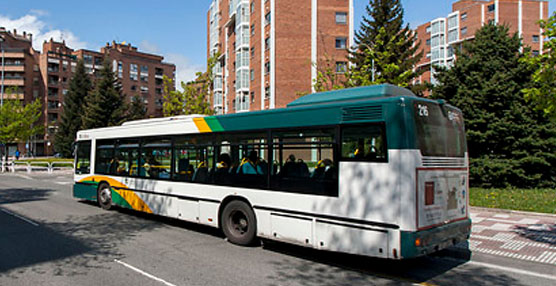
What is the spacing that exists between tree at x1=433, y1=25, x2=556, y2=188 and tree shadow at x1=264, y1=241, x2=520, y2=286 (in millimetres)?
13106

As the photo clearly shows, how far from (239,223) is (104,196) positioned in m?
6.26

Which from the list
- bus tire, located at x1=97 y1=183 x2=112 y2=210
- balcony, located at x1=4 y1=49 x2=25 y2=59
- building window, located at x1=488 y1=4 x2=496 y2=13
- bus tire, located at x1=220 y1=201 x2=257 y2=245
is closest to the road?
bus tire, located at x1=220 y1=201 x2=257 y2=245

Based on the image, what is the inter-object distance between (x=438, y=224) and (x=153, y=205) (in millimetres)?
7010

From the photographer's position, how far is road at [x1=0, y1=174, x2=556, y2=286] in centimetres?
569

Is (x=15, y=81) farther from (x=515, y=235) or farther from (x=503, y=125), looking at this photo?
(x=515, y=235)

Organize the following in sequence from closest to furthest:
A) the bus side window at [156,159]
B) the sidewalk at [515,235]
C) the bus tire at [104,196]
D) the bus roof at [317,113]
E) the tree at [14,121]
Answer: the bus roof at [317,113] → the sidewalk at [515,235] → the bus side window at [156,159] → the bus tire at [104,196] → the tree at [14,121]

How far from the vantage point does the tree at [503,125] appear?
1786cm

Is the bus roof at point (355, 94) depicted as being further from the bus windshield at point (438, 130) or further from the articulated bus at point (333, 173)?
the bus windshield at point (438, 130)

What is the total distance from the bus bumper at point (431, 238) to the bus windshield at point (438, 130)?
1141 mm

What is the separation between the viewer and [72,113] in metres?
56.8

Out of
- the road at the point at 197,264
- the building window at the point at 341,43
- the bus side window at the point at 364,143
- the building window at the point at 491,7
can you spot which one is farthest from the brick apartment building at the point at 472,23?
the bus side window at the point at 364,143

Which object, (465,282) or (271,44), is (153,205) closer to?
(465,282)

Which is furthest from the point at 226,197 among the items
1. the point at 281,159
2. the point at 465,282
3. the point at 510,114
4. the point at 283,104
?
the point at 283,104

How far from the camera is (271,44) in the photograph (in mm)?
37875
